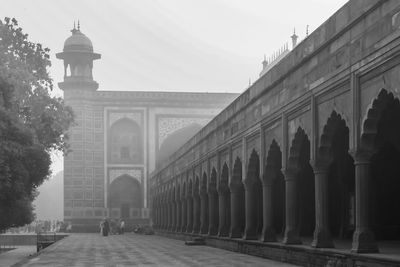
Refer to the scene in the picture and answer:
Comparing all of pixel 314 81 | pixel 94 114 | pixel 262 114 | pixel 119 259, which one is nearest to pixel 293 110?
pixel 314 81

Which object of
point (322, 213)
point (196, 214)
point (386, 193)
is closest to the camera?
point (322, 213)

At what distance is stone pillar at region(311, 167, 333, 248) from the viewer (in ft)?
40.2

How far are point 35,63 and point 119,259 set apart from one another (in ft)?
35.6

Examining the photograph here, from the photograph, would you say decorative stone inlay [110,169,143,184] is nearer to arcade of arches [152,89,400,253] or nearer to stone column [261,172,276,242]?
arcade of arches [152,89,400,253]

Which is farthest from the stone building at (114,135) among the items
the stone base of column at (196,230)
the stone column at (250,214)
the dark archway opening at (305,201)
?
the dark archway opening at (305,201)

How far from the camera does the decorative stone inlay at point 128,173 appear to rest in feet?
160

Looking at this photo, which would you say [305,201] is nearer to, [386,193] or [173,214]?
[386,193]

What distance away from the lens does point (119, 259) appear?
15922 millimetres

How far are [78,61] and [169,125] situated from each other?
24.7 ft

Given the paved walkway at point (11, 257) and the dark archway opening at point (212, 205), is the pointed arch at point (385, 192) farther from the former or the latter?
the paved walkway at point (11, 257)

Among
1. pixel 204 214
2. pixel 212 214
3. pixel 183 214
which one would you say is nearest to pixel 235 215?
pixel 212 214

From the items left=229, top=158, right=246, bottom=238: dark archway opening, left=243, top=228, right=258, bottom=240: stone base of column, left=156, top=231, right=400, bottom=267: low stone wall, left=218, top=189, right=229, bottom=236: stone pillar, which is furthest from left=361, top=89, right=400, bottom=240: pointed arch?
left=218, top=189, right=229, bottom=236: stone pillar

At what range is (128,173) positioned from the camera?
162 ft

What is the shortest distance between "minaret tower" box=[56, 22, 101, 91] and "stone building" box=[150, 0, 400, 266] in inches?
975
